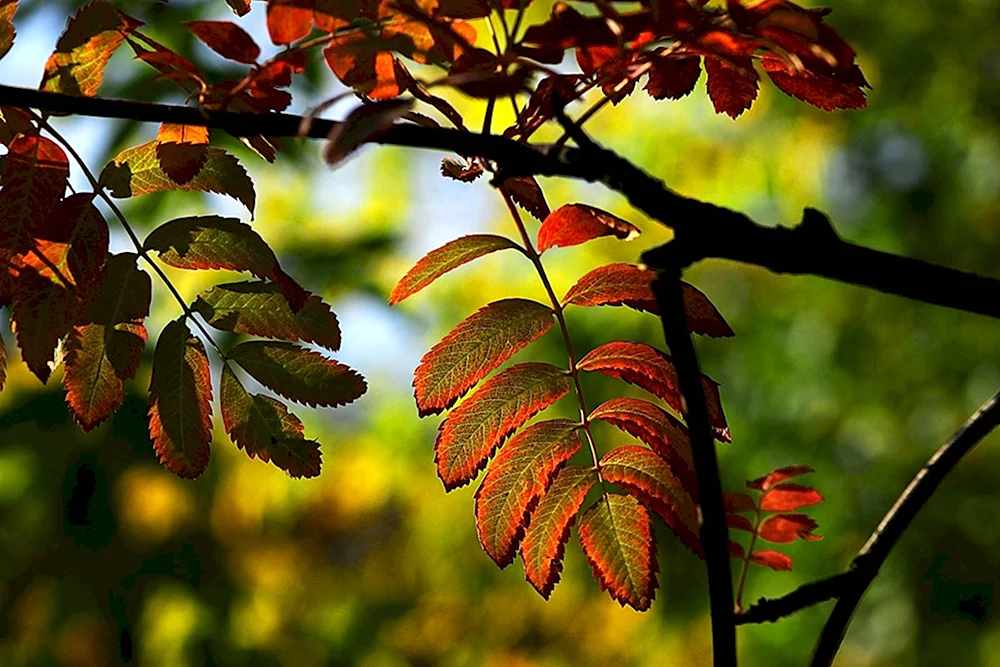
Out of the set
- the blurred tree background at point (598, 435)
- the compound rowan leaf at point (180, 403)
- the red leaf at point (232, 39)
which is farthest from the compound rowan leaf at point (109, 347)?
the blurred tree background at point (598, 435)

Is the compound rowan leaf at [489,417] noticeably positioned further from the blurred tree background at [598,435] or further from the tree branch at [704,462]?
the blurred tree background at [598,435]

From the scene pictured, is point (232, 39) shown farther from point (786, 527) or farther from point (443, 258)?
point (786, 527)

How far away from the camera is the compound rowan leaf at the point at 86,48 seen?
564 millimetres

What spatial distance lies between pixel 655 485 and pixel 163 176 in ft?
1.06

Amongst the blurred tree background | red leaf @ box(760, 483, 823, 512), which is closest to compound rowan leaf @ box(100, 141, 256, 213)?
red leaf @ box(760, 483, 823, 512)

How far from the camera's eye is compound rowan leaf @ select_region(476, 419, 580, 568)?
579mm

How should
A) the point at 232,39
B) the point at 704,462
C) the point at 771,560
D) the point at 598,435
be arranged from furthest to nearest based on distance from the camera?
the point at 598,435, the point at 771,560, the point at 232,39, the point at 704,462

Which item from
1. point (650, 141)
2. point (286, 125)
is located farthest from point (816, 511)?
point (286, 125)

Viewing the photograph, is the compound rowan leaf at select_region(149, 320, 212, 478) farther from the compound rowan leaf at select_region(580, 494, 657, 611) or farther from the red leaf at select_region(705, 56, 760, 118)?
the red leaf at select_region(705, 56, 760, 118)

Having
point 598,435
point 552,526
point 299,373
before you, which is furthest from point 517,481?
point 598,435

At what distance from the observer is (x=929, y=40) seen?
362 cm

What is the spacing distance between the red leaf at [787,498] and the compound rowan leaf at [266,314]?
0.31 metres

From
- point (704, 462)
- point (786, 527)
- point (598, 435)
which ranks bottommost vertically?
point (704, 462)

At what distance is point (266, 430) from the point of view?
0.58 m
